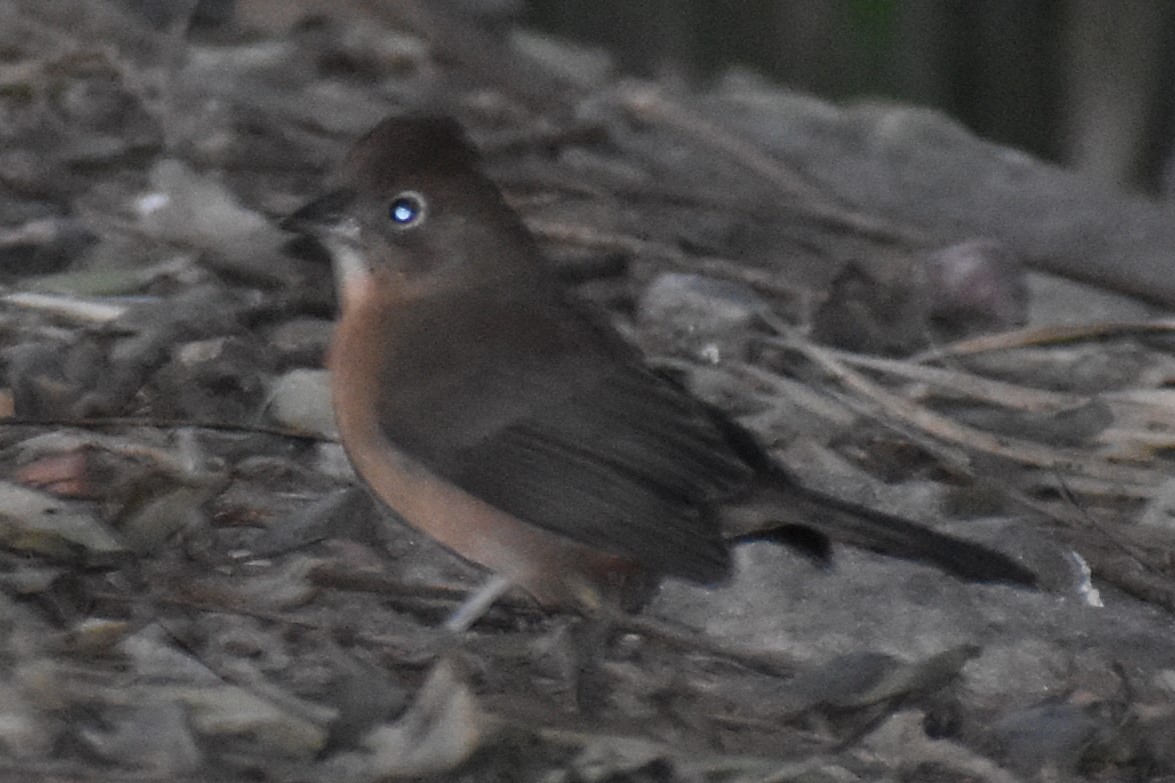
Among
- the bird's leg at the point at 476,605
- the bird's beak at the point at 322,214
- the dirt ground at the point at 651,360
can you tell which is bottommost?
the bird's leg at the point at 476,605

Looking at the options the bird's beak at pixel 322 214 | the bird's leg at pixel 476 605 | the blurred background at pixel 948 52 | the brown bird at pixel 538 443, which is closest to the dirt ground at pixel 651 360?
the bird's leg at pixel 476 605

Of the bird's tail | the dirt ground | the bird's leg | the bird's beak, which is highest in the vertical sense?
the bird's beak

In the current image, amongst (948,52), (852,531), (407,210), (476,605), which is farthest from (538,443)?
(948,52)

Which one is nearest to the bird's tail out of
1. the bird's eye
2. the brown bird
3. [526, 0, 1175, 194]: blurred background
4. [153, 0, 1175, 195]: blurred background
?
the brown bird

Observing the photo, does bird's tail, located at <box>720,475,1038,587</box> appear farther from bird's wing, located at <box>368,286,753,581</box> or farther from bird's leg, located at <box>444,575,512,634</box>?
bird's leg, located at <box>444,575,512,634</box>

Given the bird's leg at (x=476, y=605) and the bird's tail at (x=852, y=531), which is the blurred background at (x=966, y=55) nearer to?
the bird's tail at (x=852, y=531)

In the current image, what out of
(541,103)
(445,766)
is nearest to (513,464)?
(445,766)
